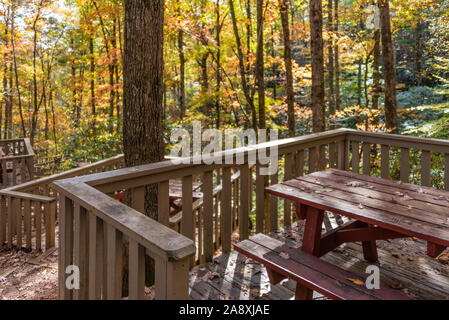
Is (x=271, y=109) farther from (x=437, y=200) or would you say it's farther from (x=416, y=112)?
(x=437, y=200)

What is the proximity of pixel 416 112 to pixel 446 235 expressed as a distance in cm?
1370

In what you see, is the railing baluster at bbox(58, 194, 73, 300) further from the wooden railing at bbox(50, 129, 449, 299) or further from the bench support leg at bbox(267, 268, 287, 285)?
the bench support leg at bbox(267, 268, 287, 285)

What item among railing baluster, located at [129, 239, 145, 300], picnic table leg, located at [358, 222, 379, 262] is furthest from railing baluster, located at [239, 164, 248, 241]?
railing baluster, located at [129, 239, 145, 300]

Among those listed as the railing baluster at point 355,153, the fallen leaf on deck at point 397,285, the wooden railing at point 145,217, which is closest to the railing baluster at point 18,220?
the wooden railing at point 145,217

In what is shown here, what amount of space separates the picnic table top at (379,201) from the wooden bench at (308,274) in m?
0.34

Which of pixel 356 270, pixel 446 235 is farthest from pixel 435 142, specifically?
pixel 446 235

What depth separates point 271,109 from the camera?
36.0 ft

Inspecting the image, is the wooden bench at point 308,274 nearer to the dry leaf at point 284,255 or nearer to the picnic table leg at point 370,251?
the dry leaf at point 284,255

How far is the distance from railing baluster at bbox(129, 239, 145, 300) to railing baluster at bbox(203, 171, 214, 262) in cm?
136

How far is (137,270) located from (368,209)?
4.82ft

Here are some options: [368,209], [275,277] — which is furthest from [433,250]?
[275,277]

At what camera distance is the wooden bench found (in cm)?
185

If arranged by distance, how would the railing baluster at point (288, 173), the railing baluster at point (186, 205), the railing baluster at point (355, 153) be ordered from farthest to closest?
1. the railing baluster at point (355, 153)
2. the railing baluster at point (288, 173)
3. the railing baluster at point (186, 205)

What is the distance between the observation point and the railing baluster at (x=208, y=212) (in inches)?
104
